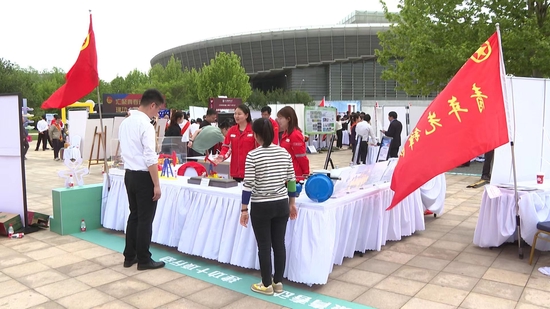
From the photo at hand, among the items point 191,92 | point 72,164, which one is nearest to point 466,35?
point 72,164

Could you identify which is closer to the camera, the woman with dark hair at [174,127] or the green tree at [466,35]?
the woman with dark hair at [174,127]

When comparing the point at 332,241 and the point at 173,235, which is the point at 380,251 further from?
the point at 173,235

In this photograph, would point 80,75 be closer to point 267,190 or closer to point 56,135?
point 267,190

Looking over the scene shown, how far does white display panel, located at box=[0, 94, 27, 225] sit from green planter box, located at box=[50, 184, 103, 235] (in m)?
0.47

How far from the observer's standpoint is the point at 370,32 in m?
47.4

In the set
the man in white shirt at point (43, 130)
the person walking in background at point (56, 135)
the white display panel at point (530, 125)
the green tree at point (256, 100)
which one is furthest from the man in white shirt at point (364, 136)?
the green tree at point (256, 100)

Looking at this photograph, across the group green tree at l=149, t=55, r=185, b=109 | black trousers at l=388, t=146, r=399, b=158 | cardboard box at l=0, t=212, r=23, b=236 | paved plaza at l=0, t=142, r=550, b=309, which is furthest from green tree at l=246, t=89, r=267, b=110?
paved plaza at l=0, t=142, r=550, b=309

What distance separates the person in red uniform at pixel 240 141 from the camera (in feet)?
15.8

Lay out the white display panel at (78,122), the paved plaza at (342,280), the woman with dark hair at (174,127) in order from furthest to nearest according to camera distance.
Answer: the white display panel at (78,122) < the woman with dark hair at (174,127) < the paved plaza at (342,280)

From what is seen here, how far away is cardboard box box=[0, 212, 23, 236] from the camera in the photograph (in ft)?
18.0

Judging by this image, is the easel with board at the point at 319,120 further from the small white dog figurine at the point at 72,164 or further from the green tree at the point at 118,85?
the green tree at the point at 118,85

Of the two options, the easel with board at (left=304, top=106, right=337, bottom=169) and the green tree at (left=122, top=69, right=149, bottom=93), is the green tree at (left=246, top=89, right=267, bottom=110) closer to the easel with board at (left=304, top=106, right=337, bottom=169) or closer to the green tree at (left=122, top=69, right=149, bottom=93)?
the green tree at (left=122, top=69, right=149, bottom=93)

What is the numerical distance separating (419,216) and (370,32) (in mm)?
44895

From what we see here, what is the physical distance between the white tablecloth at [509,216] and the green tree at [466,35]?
8.05 metres
